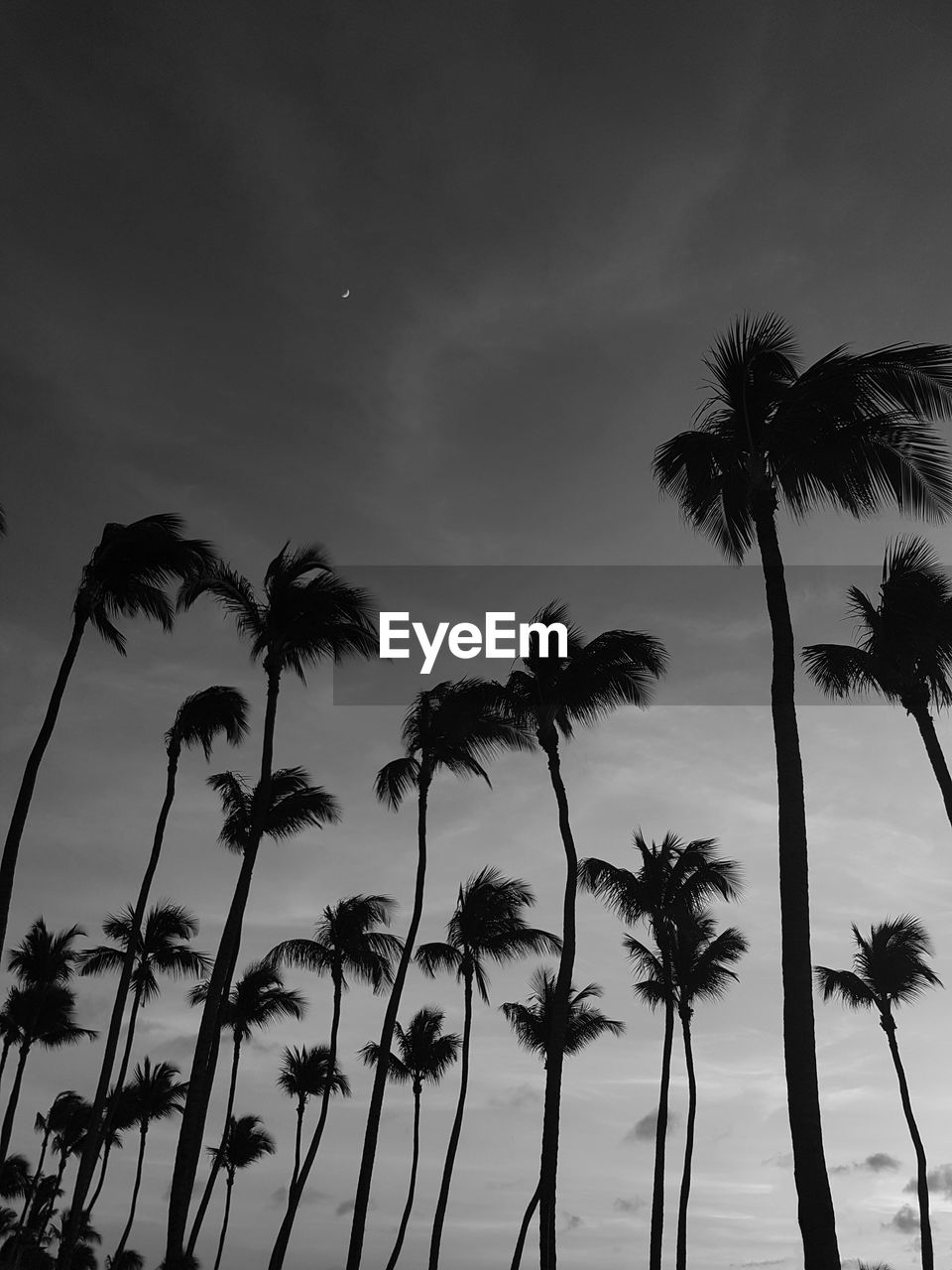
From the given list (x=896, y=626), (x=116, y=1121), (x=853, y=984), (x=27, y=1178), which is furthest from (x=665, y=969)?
(x=27, y=1178)

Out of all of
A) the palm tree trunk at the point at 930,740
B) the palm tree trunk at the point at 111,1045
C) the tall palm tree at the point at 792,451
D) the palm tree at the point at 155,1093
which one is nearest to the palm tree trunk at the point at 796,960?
the tall palm tree at the point at 792,451

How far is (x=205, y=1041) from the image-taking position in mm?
20578

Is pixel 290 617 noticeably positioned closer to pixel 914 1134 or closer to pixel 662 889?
pixel 662 889

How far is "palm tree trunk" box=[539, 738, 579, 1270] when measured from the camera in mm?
22281

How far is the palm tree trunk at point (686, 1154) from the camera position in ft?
110

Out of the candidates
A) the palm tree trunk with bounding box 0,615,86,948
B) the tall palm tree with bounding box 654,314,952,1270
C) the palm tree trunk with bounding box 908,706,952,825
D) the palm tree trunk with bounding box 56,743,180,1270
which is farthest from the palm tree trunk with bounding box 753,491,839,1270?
the palm tree trunk with bounding box 56,743,180,1270

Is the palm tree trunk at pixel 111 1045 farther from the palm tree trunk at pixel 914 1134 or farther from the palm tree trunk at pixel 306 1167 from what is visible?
the palm tree trunk at pixel 914 1134

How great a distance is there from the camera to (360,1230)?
85.4 feet

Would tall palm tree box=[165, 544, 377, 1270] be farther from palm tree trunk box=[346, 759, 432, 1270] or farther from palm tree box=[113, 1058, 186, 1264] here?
palm tree box=[113, 1058, 186, 1264]

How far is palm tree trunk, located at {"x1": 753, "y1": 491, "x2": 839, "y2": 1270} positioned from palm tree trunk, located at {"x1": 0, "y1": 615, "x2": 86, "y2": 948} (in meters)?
14.1

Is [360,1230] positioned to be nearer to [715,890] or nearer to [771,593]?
[715,890]

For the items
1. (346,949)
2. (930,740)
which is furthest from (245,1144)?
(930,740)

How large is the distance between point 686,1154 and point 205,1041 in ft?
74.8

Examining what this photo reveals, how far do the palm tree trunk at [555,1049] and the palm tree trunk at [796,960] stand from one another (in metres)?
12.4
